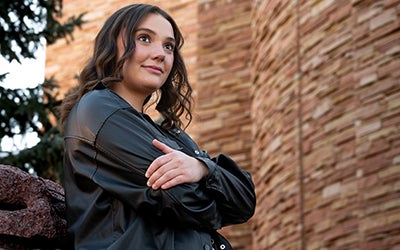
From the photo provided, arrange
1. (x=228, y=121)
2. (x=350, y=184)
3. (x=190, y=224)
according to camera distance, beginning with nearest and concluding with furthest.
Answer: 1. (x=190, y=224)
2. (x=350, y=184)
3. (x=228, y=121)

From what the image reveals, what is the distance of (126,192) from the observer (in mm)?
2939

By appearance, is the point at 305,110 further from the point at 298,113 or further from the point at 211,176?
the point at 211,176

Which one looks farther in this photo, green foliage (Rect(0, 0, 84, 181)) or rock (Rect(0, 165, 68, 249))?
green foliage (Rect(0, 0, 84, 181))

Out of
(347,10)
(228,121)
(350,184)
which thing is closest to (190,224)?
(350,184)

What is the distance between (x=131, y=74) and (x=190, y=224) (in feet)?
1.94

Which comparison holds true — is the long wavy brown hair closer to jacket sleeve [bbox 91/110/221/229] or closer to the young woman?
the young woman

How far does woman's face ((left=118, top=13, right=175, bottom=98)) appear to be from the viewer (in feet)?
10.8

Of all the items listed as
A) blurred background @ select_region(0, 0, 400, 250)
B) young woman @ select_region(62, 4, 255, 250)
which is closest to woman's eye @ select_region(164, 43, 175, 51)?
young woman @ select_region(62, 4, 255, 250)

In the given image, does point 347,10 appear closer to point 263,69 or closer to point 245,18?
point 263,69

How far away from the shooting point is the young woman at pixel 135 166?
2.94 meters

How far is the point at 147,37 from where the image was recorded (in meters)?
3.34

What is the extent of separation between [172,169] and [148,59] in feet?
1.63

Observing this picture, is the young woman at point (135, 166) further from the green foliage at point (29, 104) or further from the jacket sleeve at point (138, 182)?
the green foliage at point (29, 104)

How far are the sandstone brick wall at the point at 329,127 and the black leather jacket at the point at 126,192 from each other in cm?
416
